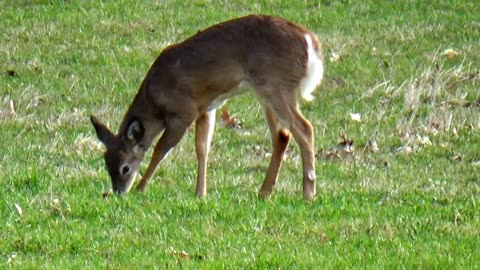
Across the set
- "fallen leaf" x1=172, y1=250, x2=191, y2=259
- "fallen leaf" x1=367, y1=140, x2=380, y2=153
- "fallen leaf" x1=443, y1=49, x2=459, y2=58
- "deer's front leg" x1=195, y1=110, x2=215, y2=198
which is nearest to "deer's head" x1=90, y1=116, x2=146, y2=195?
"deer's front leg" x1=195, y1=110, x2=215, y2=198

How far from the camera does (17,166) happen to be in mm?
11227

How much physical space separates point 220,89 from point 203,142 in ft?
2.00

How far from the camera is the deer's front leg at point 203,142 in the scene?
10656 mm

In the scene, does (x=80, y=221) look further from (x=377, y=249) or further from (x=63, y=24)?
(x=63, y=24)

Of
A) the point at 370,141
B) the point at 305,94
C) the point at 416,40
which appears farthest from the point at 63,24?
the point at 305,94

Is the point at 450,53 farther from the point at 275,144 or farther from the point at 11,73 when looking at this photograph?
the point at 275,144

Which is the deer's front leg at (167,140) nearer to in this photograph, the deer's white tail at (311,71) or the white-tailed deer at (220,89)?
the white-tailed deer at (220,89)

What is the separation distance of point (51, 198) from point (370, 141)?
4578 millimetres

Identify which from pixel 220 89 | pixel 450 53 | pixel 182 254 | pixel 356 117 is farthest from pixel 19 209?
pixel 450 53

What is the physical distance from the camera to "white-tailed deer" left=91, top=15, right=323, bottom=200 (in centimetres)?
1032

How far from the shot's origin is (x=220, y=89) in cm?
1071

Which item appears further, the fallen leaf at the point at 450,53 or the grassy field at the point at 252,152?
the fallen leaf at the point at 450,53

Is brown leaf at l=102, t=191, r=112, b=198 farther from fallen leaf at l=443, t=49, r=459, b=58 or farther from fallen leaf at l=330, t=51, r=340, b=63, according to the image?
fallen leaf at l=443, t=49, r=459, b=58

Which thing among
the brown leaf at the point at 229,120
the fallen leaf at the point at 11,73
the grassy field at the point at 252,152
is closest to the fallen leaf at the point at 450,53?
the grassy field at the point at 252,152
